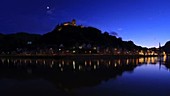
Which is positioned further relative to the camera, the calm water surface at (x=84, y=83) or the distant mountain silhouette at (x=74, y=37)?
the distant mountain silhouette at (x=74, y=37)

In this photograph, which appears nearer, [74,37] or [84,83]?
[84,83]

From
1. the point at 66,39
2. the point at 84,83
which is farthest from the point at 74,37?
the point at 84,83

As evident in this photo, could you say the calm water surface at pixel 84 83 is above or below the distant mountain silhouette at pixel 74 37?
below

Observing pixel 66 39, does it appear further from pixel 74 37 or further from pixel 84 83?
pixel 84 83

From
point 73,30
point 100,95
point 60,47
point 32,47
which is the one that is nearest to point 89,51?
point 60,47

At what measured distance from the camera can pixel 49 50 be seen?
14462cm

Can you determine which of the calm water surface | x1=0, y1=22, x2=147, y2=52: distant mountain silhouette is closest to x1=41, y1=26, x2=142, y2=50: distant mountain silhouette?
x1=0, y1=22, x2=147, y2=52: distant mountain silhouette

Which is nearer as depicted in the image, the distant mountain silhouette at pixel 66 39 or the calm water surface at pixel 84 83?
the calm water surface at pixel 84 83

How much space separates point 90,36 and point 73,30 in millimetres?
18430

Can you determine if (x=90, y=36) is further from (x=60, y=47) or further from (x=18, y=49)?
(x=18, y=49)

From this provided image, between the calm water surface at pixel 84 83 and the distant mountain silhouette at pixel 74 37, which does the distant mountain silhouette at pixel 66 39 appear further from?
the calm water surface at pixel 84 83

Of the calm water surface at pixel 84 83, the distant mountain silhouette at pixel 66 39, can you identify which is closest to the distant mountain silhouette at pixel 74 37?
the distant mountain silhouette at pixel 66 39

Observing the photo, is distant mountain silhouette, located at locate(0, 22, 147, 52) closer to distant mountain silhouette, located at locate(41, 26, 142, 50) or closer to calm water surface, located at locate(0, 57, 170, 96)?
distant mountain silhouette, located at locate(41, 26, 142, 50)

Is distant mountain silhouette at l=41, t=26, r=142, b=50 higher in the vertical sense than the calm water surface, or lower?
higher
